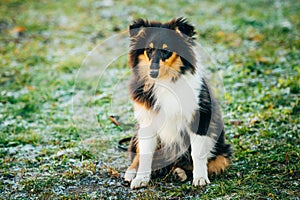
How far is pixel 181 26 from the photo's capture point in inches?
166

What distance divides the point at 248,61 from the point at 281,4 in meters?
4.28

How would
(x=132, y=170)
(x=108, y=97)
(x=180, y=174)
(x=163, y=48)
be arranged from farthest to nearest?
(x=108, y=97)
(x=132, y=170)
(x=180, y=174)
(x=163, y=48)

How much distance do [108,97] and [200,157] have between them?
293cm

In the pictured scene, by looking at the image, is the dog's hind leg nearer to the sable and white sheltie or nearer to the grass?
the sable and white sheltie

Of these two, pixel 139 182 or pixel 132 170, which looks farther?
pixel 132 170

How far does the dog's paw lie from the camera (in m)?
4.32

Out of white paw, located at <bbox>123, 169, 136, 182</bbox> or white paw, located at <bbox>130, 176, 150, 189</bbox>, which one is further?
white paw, located at <bbox>123, 169, 136, 182</bbox>

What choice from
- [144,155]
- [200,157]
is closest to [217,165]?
[200,157]

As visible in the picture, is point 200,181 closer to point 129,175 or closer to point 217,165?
point 217,165

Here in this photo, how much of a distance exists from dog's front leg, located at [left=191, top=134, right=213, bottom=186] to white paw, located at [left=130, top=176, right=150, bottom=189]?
17.3 inches

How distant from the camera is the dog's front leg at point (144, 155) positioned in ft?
14.0

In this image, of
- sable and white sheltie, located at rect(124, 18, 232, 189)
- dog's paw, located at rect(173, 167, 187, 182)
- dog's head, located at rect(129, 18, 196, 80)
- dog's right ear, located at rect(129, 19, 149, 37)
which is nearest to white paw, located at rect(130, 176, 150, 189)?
sable and white sheltie, located at rect(124, 18, 232, 189)

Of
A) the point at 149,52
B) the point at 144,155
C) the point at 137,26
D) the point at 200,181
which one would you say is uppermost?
the point at 137,26

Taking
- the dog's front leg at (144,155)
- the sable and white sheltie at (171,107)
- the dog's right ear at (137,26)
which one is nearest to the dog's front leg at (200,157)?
the sable and white sheltie at (171,107)
